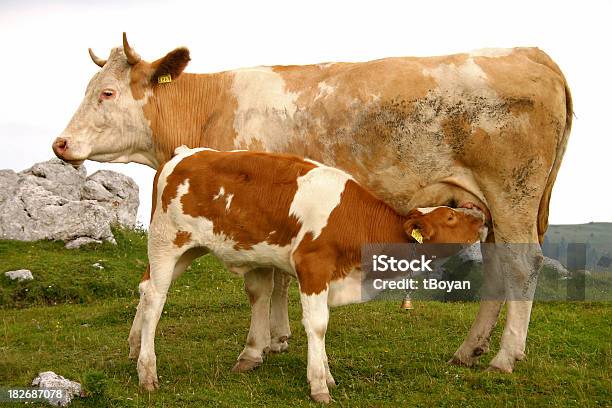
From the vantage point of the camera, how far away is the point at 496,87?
34.6ft

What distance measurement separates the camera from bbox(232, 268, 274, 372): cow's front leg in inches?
426

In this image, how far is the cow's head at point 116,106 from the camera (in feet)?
39.6

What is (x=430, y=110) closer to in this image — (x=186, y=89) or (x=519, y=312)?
(x=519, y=312)

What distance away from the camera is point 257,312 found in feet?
35.7

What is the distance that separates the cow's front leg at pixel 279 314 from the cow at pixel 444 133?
0.6 inches

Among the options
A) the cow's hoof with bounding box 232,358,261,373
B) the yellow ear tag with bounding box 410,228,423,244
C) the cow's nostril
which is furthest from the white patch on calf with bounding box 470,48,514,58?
the cow's nostril

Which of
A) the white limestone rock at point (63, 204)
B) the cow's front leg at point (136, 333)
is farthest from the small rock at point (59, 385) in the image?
the white limestone rock at point (63, 204)

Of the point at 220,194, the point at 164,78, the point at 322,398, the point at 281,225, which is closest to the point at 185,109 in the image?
the point at 164,78

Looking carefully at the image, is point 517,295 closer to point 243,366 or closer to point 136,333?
point 243,366

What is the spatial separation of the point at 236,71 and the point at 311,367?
15.8ft

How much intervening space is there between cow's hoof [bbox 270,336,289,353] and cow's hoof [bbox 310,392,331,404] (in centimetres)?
249

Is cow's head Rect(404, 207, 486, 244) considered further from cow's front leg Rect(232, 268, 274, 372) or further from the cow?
cow's front leg Rect(232, 268, 274, 372)

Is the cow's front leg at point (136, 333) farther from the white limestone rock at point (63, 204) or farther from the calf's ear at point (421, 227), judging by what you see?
the white limestone rock at point (63, 204)

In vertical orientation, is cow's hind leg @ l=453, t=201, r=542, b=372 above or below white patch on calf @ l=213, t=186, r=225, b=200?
below
